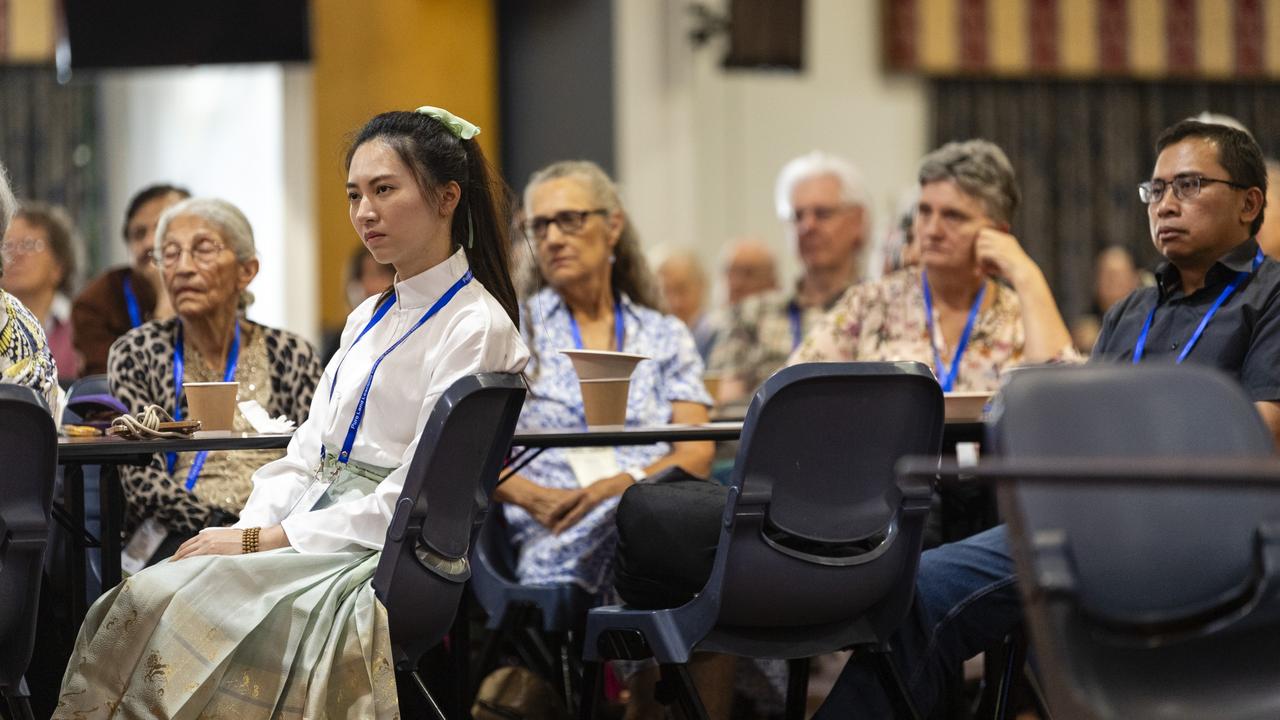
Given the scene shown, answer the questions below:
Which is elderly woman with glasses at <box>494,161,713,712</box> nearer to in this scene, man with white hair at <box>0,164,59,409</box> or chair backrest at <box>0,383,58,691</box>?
man with white hair at <box>0,164,59,409</box>

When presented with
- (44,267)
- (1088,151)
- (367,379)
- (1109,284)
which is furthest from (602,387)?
(1088,151)

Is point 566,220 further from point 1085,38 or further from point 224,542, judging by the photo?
point 1085,38

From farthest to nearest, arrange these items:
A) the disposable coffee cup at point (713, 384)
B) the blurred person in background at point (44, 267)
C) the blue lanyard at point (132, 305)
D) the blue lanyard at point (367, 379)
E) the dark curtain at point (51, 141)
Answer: the dark curtain at point (51, 141) < the blurred person in background at point (44, 267) < the blue lanyard at point (132, 305) < the disposable coffee cup at point (713, 384) < the blue lanyard at point (367, 379)

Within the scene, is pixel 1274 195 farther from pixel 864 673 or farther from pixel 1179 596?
pixel 1179 596

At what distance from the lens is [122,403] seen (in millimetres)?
3268

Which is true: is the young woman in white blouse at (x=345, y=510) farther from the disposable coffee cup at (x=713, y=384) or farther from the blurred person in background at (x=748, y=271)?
the blurred person in background at (x=748, y=271)

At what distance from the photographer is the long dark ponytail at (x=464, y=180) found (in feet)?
9.19

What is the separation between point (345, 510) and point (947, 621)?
112cm

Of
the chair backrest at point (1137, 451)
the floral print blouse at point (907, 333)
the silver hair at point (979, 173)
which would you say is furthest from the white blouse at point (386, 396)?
the silver hair at point (979, 173)

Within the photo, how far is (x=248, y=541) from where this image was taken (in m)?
2.63

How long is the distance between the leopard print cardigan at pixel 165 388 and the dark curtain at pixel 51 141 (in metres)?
5.46

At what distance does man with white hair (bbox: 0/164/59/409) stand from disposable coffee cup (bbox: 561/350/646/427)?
1.00 m

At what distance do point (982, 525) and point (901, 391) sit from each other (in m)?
1.12

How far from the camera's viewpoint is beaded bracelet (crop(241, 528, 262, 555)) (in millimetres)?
2631
